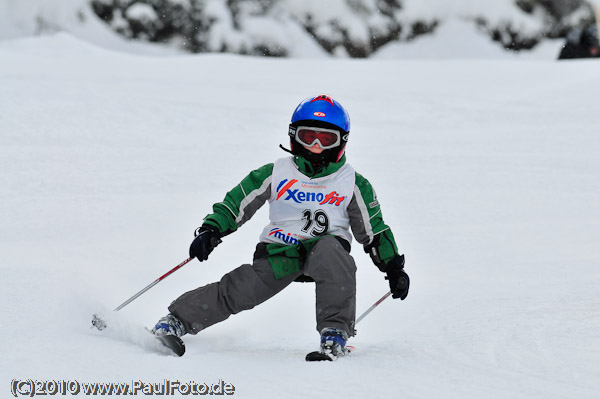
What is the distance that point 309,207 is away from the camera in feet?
11.8

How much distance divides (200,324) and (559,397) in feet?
4.74

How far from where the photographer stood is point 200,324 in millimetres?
3357

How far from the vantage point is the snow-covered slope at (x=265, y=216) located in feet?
9.09

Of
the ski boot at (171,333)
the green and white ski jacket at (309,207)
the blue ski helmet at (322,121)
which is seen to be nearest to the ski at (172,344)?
the ski boot at (171,333)

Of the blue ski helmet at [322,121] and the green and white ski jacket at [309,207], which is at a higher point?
the blue ski helmet at [322,121]

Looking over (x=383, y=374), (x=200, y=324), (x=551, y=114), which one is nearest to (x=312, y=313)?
(x=200, y=324)

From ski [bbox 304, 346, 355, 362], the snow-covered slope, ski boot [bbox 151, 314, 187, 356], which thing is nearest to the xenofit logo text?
the snow-covered slope

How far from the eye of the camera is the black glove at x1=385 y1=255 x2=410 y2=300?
3.43 m

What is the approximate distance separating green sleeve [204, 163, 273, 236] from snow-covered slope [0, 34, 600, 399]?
0.49 meters

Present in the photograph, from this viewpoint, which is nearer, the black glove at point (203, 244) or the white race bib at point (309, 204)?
the black glove at point (203, 244)

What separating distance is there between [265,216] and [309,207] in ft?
7.77

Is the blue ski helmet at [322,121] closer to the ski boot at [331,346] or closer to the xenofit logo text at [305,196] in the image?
the xenofit logo text at [305,196]

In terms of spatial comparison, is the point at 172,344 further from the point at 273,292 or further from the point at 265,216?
the point at 265,216

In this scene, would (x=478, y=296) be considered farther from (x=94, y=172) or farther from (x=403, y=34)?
(x=403, y=34)
